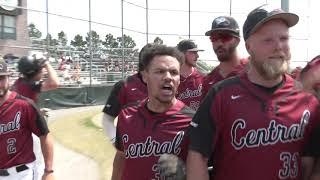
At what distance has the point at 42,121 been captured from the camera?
5473 mm

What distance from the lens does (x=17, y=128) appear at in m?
5.34

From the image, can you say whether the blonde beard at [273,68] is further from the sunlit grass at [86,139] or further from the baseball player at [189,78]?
the sunlit grass at [86,139]

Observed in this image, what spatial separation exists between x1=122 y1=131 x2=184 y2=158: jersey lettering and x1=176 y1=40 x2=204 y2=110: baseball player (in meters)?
3.34

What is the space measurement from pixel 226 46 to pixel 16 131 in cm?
248

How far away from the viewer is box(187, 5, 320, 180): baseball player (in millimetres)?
2588

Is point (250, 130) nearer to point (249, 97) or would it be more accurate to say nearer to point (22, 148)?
point (249, 97)

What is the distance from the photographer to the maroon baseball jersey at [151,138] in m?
3.19

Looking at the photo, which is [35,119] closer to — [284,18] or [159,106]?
[159,106]

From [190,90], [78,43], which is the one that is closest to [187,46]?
[190,90]

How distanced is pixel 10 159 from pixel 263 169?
140 inches

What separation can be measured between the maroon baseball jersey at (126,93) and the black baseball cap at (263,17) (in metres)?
2.81

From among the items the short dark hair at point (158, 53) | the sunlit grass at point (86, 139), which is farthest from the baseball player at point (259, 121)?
the sunlit grass at point (86, 139)

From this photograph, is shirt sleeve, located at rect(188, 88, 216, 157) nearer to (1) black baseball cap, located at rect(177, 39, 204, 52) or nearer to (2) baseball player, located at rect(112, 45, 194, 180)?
(2) baseball player, located at rect(112, 45, 194, 180)

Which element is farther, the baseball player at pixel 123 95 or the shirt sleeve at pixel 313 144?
the baseball player at pixel 123 95
